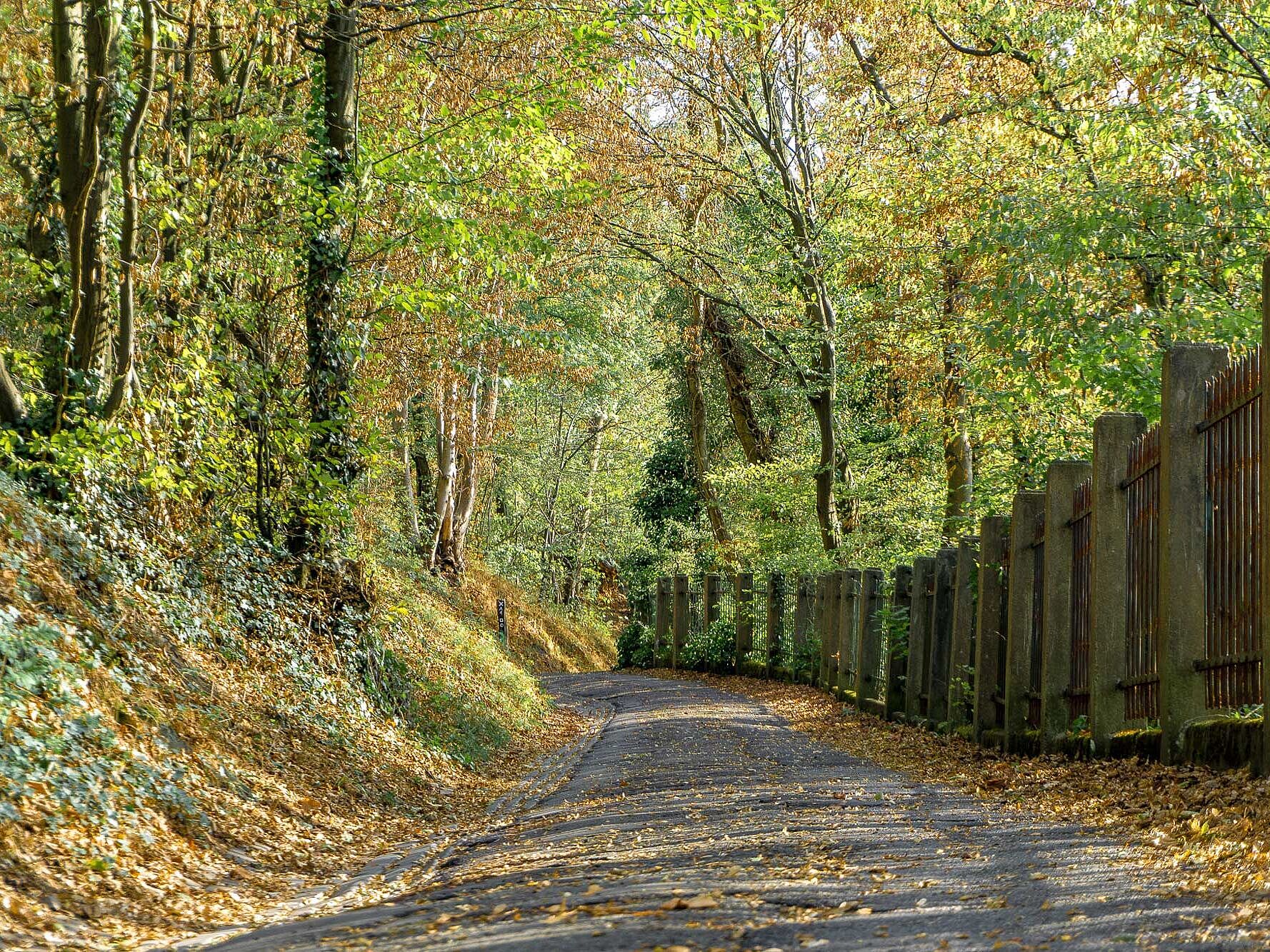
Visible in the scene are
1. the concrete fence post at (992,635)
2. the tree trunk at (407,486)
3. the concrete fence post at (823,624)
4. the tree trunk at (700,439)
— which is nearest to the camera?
the concrete fence post at (992,635)

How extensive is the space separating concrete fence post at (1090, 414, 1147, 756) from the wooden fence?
0.03ft

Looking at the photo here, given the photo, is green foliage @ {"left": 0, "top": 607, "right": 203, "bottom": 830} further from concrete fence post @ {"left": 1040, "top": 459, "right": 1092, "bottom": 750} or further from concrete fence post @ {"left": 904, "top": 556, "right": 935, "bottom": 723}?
concrete fence post @ {"left": 904, "top": 556, "right": 935, "bottom": 723}

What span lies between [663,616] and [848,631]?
15.1 m

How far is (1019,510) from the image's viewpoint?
34.0ft

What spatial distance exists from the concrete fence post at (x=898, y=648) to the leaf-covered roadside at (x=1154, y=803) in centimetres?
282

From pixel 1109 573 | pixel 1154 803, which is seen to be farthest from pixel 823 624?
pixel 1154 803

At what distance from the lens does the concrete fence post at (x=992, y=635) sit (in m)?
11.0

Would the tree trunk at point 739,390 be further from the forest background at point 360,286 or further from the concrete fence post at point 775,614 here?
the forest background at point 360,286

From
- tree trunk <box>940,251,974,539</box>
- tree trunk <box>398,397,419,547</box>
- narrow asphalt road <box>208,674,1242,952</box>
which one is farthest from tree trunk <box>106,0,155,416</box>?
tree trunk <box>398,397,419,547</box>

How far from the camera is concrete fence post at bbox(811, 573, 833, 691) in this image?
19.8 metres

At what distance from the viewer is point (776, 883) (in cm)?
514

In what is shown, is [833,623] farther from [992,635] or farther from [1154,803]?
[1154,803]

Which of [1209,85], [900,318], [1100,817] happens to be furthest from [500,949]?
[900,318]

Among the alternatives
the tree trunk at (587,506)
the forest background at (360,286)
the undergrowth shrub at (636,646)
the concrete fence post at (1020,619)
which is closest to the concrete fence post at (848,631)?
the forest background at (360,286)
